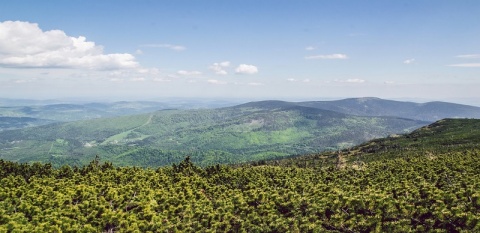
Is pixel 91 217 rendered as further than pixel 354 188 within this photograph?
No

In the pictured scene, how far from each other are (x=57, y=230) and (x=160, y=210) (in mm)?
34890

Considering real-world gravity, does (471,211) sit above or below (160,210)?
above

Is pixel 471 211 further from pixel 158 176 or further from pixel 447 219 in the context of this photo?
pixel 158 176

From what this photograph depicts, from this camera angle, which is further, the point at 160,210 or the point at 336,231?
the point at 160,210

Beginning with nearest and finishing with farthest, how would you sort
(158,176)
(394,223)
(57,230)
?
(57,230), (394,223), (158,176)

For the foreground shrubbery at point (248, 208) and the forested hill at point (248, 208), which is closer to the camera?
the forested hill at point (248, 208)

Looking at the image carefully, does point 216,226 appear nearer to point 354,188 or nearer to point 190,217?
point 190,217

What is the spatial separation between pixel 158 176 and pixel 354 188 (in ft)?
283

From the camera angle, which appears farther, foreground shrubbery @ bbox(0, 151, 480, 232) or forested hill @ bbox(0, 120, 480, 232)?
foreground shrubbery @ bbox(0, 151, 480, 232)

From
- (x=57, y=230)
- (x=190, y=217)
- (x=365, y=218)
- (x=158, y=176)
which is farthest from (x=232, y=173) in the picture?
(x=57, y=230)

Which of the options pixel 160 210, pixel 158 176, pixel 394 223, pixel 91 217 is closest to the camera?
pixel 394 223

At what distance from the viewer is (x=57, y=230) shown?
84812mm

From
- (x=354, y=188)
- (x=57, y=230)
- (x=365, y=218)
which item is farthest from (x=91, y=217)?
(x=354, y=188)

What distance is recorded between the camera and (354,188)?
135 metres
